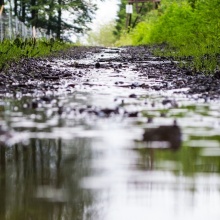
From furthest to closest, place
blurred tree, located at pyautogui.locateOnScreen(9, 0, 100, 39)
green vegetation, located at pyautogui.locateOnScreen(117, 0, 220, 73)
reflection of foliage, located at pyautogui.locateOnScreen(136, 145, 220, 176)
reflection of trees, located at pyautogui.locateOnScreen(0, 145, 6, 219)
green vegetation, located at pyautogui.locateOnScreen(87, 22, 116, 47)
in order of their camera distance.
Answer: green vegetation, located at pyautogui.locateOnScreen(87, 22, 116, 47) < blurred tree, located at pyautogui.locateOnScreen(9, 0, 100, 39) < green vegetation, located at pyautogui.locateOnScreen(117, 0, 220, 73) < reflection of foliage, located at pyautogui.locateOnScreen(136, 145, 220, 176) < reflection of trees, located at pyautogui.locateOnScreen(0, 145, 6, 219)

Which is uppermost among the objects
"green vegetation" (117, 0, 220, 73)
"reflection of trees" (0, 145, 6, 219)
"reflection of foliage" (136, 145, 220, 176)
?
"green vegetation" (117, 0, 220, 73)

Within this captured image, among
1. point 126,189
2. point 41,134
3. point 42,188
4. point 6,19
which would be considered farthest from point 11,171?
point 6,19

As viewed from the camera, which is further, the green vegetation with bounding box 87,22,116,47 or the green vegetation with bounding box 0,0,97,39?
the green vegetation with bounding box 87,22,116,47

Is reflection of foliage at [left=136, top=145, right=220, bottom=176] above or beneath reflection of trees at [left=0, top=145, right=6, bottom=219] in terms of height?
above

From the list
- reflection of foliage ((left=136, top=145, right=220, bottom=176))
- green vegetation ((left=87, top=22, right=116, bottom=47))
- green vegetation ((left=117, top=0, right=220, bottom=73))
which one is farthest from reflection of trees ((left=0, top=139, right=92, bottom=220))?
green vegetation ((left=87, top=22, right=116, bottom=47))

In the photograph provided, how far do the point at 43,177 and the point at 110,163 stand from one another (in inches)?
9.3

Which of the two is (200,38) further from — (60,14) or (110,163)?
(60,14)

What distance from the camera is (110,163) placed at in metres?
1.45

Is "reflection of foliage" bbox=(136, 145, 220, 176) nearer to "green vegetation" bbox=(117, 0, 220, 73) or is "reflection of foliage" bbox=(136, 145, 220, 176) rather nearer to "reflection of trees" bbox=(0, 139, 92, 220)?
"reflection of trees" bbox=(0, 139, 92, 220)

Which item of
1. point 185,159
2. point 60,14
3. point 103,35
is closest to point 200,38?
point 185,159

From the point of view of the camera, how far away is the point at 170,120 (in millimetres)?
2230

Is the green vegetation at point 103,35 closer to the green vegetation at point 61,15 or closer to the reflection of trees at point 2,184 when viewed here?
the green vegetation at point 61,15

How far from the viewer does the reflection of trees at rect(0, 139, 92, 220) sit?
3.46 ft

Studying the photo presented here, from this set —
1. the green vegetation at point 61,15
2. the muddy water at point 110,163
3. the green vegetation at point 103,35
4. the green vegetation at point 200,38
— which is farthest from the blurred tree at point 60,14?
the green vegetation at point 103,35
